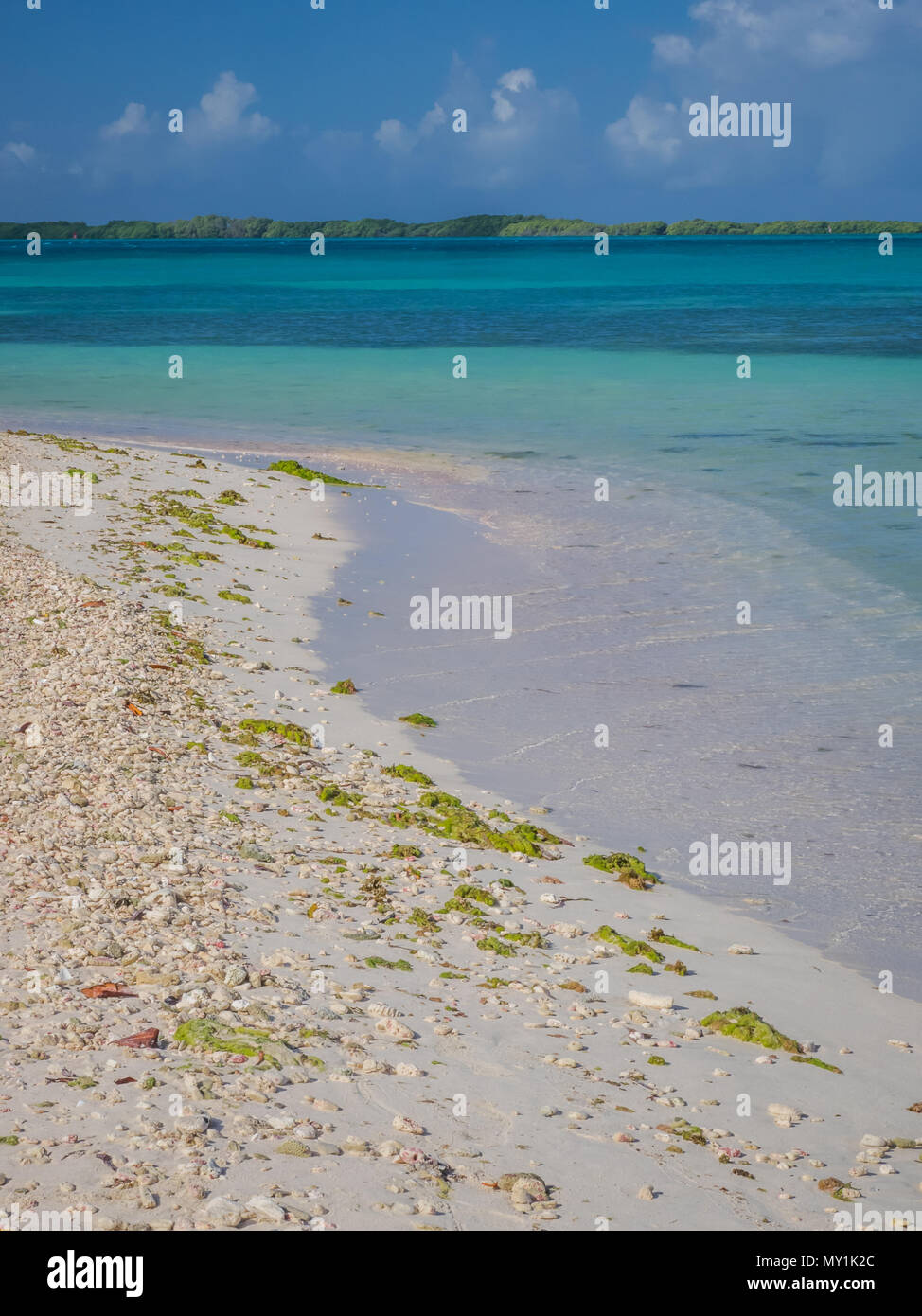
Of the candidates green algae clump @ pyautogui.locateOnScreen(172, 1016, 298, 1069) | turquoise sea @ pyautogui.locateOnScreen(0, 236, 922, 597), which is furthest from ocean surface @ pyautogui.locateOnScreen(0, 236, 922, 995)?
green algae clump @ pyautogui.locateOnScreen(172, 1016, 298, 1069)

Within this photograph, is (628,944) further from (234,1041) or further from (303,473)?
(303,473)

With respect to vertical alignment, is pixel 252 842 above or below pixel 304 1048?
above

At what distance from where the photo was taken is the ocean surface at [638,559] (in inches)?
343

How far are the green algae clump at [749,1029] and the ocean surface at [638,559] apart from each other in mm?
1166

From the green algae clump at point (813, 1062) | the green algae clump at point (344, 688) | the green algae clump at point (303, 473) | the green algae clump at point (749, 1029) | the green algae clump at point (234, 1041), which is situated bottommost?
the green algae clump at point (813, 1062)

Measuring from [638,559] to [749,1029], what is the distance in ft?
34.4

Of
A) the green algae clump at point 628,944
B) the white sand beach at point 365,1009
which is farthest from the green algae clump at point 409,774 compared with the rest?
the green algae clump at point 628,944

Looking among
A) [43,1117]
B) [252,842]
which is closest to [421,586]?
[252,842]

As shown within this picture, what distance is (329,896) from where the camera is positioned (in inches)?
273

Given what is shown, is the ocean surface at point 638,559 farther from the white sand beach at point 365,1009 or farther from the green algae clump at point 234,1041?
the green algae clump at point 234,1041

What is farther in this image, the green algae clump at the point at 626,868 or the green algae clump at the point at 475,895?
the green algae clump at the point at 626,868

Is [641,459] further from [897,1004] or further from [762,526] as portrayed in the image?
[897,1004]

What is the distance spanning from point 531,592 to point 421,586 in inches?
51.3

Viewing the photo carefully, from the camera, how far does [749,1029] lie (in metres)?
5.95
